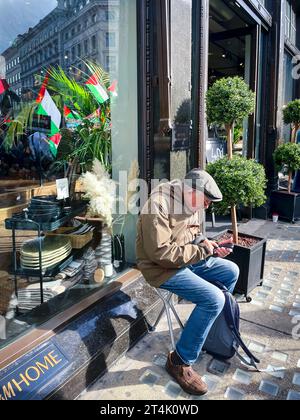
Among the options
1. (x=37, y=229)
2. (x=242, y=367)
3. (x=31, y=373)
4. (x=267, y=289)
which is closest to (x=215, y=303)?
(x=242, y=367)

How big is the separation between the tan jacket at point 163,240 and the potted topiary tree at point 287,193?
398 centimetres

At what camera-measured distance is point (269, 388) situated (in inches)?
91.4

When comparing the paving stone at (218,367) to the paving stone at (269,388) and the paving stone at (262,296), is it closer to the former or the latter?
the paving stone at (269,388)

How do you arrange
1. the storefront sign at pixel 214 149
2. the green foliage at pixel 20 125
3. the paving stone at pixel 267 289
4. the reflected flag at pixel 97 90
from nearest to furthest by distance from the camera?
the green foliage at pixel 20 125 < the reflected flag at pixel 97 90 < the paving stone at pixel 267 289 < the storefront sign at pixel 214 149

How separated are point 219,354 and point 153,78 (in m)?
2.38

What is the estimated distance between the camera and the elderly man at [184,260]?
222 cm

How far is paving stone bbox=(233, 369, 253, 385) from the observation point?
2.38 meters

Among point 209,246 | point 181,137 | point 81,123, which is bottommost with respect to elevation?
point 209,246

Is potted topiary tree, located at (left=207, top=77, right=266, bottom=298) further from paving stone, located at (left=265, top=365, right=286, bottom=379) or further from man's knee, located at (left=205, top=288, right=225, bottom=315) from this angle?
man's knee, located at (left=205, top=288, right=225, bottom=315)

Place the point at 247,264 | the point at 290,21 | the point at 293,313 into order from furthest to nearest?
the point at 290,21, the point at 247,264, the point at 293,313

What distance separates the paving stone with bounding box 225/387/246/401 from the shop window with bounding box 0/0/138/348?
128 cm

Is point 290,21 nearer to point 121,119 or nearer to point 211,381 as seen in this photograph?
point 121,119

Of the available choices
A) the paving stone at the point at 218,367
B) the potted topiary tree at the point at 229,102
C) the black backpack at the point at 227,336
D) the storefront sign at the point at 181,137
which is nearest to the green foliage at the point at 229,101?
the potted topiary tree at the point at 229,102

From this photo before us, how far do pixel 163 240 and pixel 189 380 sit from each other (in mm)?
954
